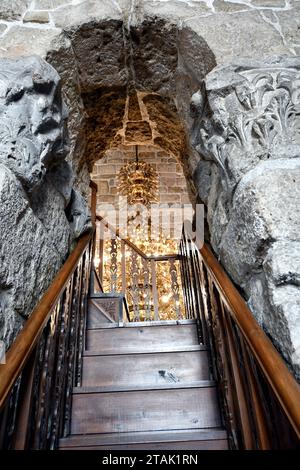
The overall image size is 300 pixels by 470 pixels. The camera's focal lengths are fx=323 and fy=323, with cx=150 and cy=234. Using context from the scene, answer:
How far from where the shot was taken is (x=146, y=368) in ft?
5.94

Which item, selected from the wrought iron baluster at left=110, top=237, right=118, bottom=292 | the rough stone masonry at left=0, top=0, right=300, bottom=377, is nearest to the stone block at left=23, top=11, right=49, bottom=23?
the rough stone masonry at left=0, top=0, right=300, bottom=377

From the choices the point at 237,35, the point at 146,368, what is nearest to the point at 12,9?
the point at 237,35

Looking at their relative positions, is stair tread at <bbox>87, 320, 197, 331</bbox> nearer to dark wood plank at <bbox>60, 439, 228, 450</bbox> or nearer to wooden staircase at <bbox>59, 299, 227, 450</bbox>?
wooden staircase at <bbox>59, 299, 227, 450</bbox>

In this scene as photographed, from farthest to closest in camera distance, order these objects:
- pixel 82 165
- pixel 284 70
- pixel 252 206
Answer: pixel 82 165
pixel 284 70
pixel 252 206

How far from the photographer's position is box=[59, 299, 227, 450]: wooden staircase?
4.44ft

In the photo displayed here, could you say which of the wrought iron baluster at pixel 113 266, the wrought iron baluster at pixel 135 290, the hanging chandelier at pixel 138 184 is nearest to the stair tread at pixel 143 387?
the wrought iron baluster at pixel 135 290

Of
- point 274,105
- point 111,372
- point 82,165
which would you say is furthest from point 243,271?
point 82,165

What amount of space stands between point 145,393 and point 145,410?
2.9 inches

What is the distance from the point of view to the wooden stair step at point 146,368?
5.80 feet

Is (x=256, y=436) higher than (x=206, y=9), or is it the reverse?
(x=206, y=9)

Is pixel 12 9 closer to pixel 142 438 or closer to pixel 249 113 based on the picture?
pixel 249 113

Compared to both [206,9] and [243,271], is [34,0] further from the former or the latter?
[243,271]

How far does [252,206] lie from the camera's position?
3.95 feet

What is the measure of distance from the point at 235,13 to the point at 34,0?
1199 mm
